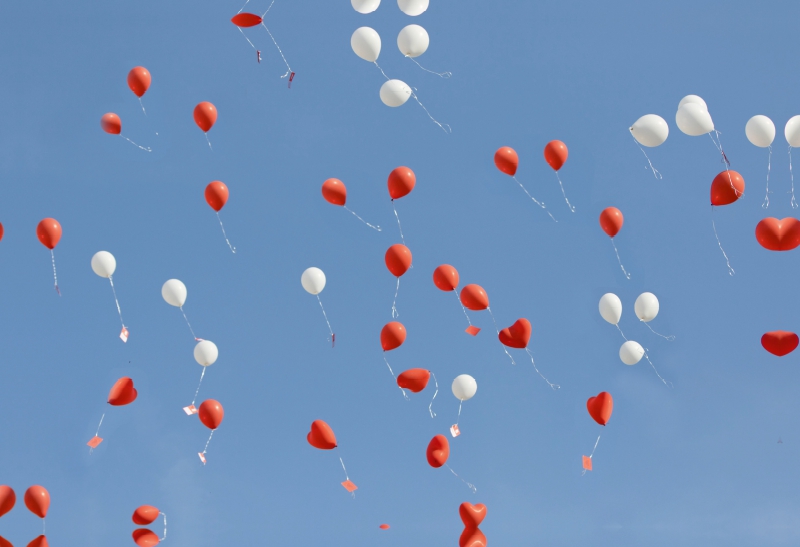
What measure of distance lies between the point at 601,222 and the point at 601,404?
3359 millimetres

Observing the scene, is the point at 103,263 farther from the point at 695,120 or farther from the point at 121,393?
the point at 695,120

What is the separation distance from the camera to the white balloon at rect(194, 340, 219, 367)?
62.8ft

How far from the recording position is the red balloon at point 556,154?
740 inches

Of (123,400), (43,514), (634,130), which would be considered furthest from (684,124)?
(43,514)

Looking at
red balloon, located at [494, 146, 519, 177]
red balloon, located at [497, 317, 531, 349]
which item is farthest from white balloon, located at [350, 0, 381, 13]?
red balloon, located at [497, 317, 531, 349]

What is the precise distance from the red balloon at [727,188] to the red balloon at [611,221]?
200cm

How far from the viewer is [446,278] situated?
1869cm

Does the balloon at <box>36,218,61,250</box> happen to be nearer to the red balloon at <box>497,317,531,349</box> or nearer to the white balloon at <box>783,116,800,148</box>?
the red balloon at <box>497,317,531,349</box>

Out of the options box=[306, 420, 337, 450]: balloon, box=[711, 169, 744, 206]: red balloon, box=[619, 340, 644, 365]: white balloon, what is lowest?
box=[306, 420, 337, 450]: balloon

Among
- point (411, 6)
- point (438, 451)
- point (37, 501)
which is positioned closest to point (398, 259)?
point (438, 451)

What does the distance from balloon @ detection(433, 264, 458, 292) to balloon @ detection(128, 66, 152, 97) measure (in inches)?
255

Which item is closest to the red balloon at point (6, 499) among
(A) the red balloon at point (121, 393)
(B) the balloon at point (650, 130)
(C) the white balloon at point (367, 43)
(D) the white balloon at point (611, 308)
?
(A) the red balloon at point (121, 393)

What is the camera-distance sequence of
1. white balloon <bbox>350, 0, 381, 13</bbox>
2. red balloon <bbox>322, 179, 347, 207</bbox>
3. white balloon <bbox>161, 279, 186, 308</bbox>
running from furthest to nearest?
1. white balloon <bbox>161, 279, 186, 308</bbox>
2. red balloon <bbox>322, 179, 347, 207</bbox>
3. white balloon <bbox>350, 0, 381, 13</bbox>

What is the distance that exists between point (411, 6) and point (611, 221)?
5.31 metres
